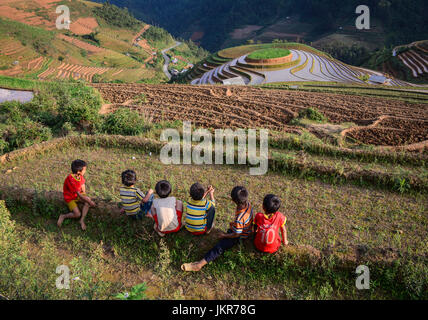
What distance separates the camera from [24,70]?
142 feet

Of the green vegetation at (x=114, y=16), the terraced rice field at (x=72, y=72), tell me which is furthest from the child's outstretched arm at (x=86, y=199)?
the green vegetation at (x=114, y=16)

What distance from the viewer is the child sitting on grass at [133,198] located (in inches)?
181

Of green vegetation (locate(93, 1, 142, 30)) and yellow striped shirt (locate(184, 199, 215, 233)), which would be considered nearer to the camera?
yellow striped shirt (locate(184, 199, 215, 233))

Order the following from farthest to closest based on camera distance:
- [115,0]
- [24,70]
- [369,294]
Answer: [115,0], [24,70], [369,294]

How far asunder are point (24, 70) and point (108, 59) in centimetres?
2542

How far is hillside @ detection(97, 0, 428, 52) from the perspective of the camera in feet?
246

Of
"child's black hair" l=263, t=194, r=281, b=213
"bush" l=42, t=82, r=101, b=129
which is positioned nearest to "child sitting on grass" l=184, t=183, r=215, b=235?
"child's black hair" l=263, t=194, r=281, b=213

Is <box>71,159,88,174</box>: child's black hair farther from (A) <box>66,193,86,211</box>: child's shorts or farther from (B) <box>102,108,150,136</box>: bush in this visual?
(B) <box>102,108,150,136</box>: bush

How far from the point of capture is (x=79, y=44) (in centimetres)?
6719

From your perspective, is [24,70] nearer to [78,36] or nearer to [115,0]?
[78,36]

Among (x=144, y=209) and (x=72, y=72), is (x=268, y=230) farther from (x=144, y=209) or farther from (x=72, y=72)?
(x=72, y=72)

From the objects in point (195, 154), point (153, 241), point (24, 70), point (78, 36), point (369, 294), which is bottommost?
point (369, 294)

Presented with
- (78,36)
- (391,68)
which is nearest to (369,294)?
(391,68)

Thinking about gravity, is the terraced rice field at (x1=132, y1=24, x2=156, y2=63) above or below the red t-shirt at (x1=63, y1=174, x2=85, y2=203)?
above
